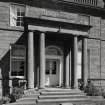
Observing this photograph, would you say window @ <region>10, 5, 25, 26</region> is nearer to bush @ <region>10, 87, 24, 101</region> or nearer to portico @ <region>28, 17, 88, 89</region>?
portico @ <region>28, 17, 88, 89</region>

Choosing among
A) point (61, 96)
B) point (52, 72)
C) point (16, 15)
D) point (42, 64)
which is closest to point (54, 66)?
point (52, 72)

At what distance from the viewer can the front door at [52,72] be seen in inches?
672

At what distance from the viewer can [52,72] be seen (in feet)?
56.6

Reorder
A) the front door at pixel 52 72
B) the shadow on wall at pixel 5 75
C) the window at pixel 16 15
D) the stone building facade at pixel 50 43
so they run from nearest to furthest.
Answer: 1. the stone building facade at pixel 50 43
2. the shadow on wall at pixel 5 75
3. the window at pixel 16 15
4. the front door at pixel 52 72

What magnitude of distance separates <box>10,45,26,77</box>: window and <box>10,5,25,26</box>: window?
65.3 inches

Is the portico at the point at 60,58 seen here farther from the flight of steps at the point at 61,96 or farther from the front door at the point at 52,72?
the flight of steps at the point at 61,96

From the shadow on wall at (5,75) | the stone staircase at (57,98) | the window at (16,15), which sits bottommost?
the stone staircase at (57,98)

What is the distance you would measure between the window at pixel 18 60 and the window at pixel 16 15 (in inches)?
65.3

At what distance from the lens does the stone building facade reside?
14547 mm

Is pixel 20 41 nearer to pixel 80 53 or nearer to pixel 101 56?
pixel 80 53

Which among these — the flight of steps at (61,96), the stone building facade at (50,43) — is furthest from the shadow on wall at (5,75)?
the flight of steps at (61,96)

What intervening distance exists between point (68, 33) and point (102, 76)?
214 inches

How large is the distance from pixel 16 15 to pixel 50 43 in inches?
122

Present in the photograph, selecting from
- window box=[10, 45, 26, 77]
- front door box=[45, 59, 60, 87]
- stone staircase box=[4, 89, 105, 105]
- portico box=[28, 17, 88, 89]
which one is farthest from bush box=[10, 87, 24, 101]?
front door box=[45, 59, 60, 87]
